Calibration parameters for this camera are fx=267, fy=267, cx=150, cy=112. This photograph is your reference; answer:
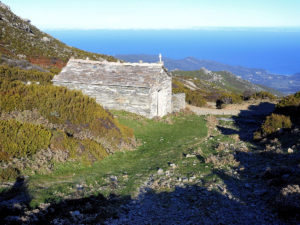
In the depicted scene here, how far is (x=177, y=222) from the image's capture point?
6.99 meters

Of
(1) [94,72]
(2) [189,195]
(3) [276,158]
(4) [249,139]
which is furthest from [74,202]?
(1) [94,72]

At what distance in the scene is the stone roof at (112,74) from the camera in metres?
22.8

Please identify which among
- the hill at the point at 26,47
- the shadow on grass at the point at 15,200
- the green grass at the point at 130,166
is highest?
the hill at the point at 26,47

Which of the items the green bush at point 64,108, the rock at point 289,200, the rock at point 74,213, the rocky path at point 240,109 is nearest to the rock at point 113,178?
the rock at point 74,213

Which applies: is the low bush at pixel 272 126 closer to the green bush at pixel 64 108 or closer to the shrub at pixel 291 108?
the shrub at pixel 291 108

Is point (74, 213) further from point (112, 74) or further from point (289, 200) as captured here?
point (112, 74)

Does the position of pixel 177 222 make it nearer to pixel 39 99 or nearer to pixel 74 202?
pixel 74 202

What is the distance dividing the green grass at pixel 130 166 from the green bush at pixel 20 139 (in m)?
1.36

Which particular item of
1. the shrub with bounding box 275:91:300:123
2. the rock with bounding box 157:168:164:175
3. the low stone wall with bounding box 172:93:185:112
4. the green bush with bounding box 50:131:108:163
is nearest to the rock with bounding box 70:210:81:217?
the rock with bounding box 157:168:164:175

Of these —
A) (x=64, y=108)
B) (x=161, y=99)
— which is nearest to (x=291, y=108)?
(x=161, y=99)

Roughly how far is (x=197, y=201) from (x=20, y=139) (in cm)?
745

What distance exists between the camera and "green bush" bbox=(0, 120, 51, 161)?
10383 mm

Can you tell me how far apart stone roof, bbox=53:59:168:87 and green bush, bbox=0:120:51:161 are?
1170cm

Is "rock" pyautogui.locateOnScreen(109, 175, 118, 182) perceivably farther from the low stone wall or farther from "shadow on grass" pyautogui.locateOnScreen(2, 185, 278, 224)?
the low stone wall
